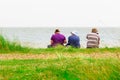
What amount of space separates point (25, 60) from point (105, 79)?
5.75 m

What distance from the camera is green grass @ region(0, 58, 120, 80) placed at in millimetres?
8344

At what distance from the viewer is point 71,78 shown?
8.88 metres

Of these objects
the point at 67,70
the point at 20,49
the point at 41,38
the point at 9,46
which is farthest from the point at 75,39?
the point at 41,38

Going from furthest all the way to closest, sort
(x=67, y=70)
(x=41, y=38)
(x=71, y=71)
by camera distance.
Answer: (x=41, y=38) → (x=67, y=70) → (x=71, y=71)

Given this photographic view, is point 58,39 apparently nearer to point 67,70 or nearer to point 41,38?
point 67,70

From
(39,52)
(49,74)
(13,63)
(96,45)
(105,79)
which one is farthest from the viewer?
(96,45)

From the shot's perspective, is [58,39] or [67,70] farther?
[58,39]

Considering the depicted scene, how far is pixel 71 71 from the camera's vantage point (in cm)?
920

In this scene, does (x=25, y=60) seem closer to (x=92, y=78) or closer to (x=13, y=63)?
(x=13, y=63)

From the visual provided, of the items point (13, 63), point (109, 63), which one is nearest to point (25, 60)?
point (13, 63)

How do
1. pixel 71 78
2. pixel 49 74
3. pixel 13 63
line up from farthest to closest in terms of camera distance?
pixel 13 63 < pixel 49 74 < pixel 71 78

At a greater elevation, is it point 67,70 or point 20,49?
point 67,70

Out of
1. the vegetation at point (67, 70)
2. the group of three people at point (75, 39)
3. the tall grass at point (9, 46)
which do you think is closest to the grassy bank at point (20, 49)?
the tall grass at point (9, 46)

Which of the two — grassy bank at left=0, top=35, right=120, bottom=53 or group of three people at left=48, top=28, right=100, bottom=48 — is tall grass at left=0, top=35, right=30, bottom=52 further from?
group of three people at left=48, top=28, right=100, bottom=48
